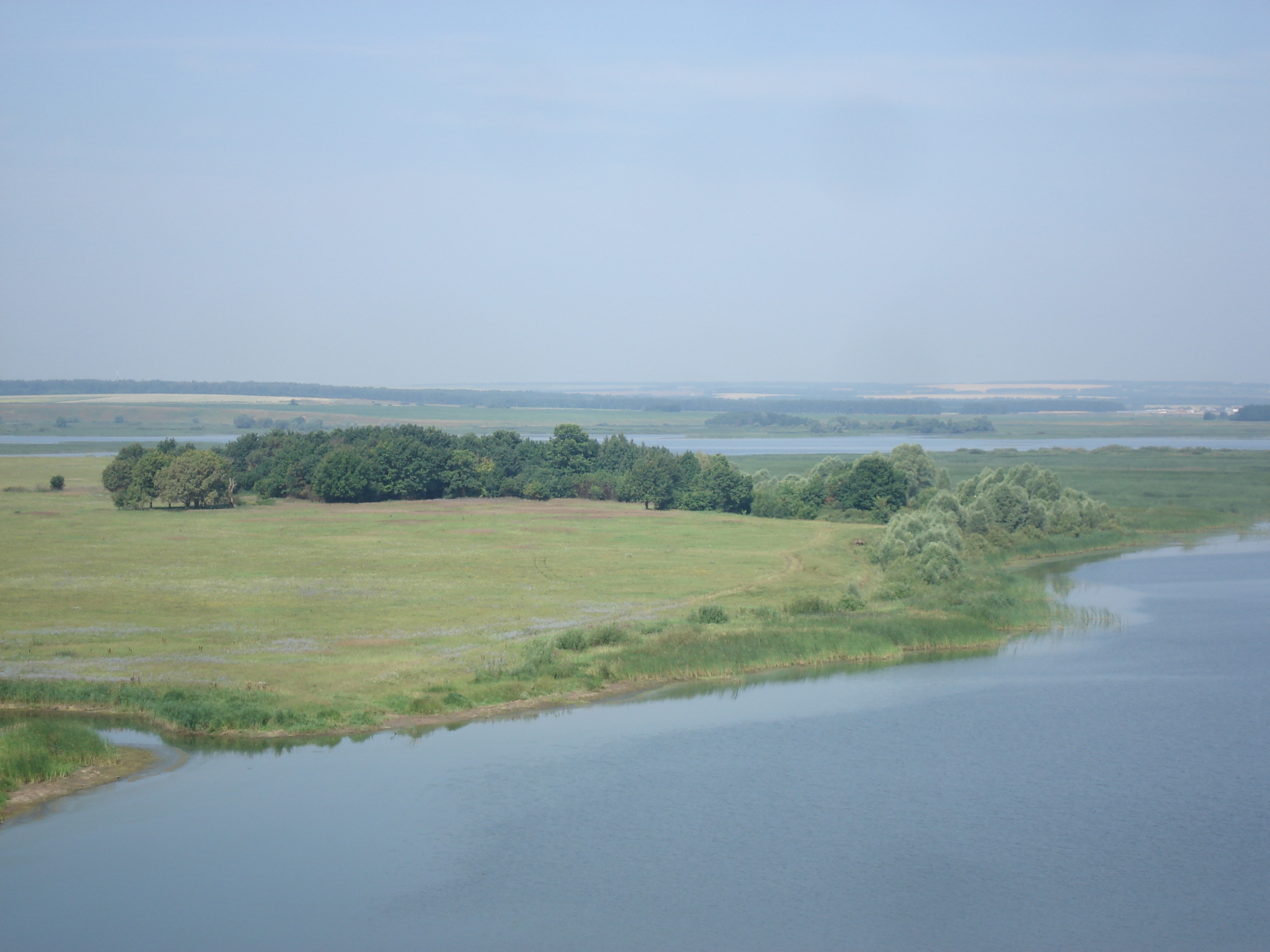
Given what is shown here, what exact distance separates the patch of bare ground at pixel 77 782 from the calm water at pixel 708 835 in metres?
0.67

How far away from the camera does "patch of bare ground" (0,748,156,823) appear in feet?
82.5

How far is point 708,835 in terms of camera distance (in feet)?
78.5

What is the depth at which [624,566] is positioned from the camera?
2366 inches

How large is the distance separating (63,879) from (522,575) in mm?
36134

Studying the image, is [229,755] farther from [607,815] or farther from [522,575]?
[522,575]

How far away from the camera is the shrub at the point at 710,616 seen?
143 ft

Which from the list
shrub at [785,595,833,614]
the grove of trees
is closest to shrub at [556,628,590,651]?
shrub at [785,595,833,614]

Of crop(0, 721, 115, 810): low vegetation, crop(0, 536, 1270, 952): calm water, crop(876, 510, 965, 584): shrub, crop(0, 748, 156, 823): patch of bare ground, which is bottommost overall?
crop(0, 536, 1270, 952): calm water

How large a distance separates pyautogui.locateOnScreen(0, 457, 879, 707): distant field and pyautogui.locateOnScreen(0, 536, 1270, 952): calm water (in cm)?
714

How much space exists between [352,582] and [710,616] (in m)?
19.7

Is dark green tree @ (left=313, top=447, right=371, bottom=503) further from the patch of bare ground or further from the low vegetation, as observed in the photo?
the patch of bare ground

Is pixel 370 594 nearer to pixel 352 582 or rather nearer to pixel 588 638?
pixel 352 582

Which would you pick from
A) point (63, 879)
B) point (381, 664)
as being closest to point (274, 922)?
point (63, 879)

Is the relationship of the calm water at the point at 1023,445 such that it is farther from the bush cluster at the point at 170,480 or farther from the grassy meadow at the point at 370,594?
the grassy meadow at the point at 370,594
